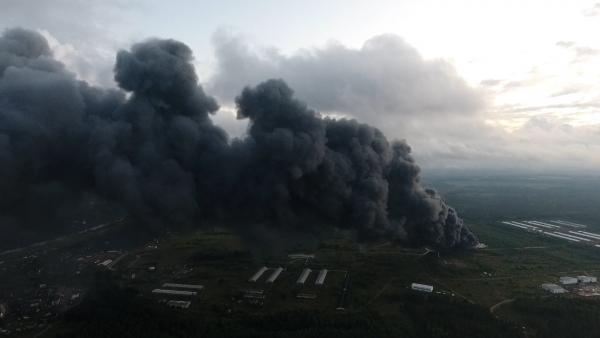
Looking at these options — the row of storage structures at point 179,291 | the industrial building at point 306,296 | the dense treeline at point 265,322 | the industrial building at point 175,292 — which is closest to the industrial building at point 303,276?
the industrial building at point 306,296

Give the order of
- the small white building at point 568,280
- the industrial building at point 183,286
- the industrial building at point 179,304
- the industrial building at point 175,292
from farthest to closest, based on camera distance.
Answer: the small white building at point 568,280 → the industrial building at point 183,286 → the industrial building at point 175,292 → the industrial building at point 179,304

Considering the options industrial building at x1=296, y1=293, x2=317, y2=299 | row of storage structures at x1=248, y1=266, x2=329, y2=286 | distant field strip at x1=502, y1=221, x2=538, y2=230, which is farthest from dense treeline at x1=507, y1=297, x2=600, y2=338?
distant field strip at x1=502, y1=221, x2=538, y2=230

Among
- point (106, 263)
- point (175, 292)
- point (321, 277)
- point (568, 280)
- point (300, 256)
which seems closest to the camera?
point (175, 292)

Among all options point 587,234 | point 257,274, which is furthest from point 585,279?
point 587,234

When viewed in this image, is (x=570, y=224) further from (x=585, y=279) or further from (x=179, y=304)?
(x=179, y=304)

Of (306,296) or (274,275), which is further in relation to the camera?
(274,275)

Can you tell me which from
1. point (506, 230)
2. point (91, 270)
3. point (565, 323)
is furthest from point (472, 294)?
point (506, 230)

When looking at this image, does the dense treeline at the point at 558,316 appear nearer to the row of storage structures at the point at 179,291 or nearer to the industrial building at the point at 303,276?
the industrial building at the point at 303,276

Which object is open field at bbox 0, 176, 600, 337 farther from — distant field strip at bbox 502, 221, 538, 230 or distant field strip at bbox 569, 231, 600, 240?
distant field strip at bbox 502, 221, 538, 230
